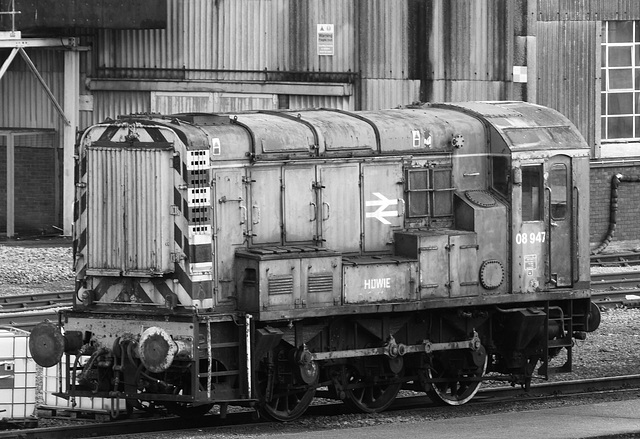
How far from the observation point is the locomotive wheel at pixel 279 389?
1373cm

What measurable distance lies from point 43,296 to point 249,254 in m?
9.42

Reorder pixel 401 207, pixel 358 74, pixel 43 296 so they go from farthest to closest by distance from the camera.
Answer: pixel 358 74 → pixel 43 296 → pixel 401 207

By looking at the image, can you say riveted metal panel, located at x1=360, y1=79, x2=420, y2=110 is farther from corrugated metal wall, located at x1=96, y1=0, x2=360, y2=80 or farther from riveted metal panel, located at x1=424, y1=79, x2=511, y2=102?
corrugated metal wall, located at x1=96, y1=0, x2=360, y2=80

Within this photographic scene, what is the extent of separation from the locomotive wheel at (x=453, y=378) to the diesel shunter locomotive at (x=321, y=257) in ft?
0.08

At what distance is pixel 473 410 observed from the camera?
593 inches

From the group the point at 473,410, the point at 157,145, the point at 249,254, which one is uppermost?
the point at 157,145

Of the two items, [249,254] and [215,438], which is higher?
[249,254]

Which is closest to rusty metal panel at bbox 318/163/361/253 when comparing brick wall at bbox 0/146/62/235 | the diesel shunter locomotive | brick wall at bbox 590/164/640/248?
the diesel shunter locomotive

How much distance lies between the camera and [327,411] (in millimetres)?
14945

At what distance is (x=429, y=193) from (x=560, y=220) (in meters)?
1.58

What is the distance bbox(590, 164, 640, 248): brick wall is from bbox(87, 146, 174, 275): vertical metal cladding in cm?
1847

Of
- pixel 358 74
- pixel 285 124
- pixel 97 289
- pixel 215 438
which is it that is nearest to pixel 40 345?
pixel 97 289

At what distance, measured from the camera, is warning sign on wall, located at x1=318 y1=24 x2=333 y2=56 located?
1107 inches

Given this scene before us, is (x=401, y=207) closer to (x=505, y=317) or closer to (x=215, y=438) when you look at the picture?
(x=505, y=317)
